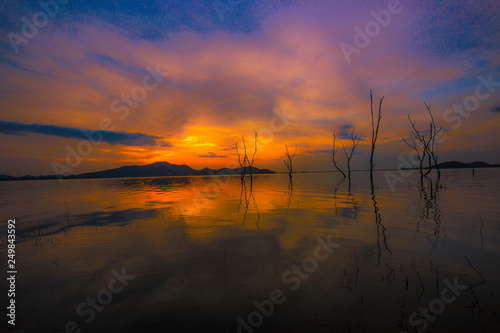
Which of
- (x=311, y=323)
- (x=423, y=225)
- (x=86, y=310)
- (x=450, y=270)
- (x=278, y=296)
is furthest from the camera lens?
(x=423, y=225)

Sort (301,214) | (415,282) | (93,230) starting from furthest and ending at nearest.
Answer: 1. (301,214)
2. (93,230)
3. (415,282)

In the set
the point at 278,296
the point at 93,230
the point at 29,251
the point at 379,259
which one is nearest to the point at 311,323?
the point at 278,296

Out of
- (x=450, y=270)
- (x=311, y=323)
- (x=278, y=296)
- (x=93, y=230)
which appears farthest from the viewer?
(x=93, y=230)

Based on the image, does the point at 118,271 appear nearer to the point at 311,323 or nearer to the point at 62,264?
the point at 62,264

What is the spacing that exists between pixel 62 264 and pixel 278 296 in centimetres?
524

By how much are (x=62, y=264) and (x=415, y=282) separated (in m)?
7.69

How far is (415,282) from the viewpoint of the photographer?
406cm

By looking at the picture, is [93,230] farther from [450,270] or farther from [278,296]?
[450,270]

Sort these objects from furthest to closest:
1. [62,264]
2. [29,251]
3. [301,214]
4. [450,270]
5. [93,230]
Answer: [301,214], [93,230], [29,251], [62,264], [450,270]

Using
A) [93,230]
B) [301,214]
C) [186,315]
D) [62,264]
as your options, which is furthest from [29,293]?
[301,214]

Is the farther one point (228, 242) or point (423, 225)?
point (423, 225)

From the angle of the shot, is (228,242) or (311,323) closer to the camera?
(311,323)

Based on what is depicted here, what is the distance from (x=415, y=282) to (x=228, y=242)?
14.7 feet

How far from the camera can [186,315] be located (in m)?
3.30
